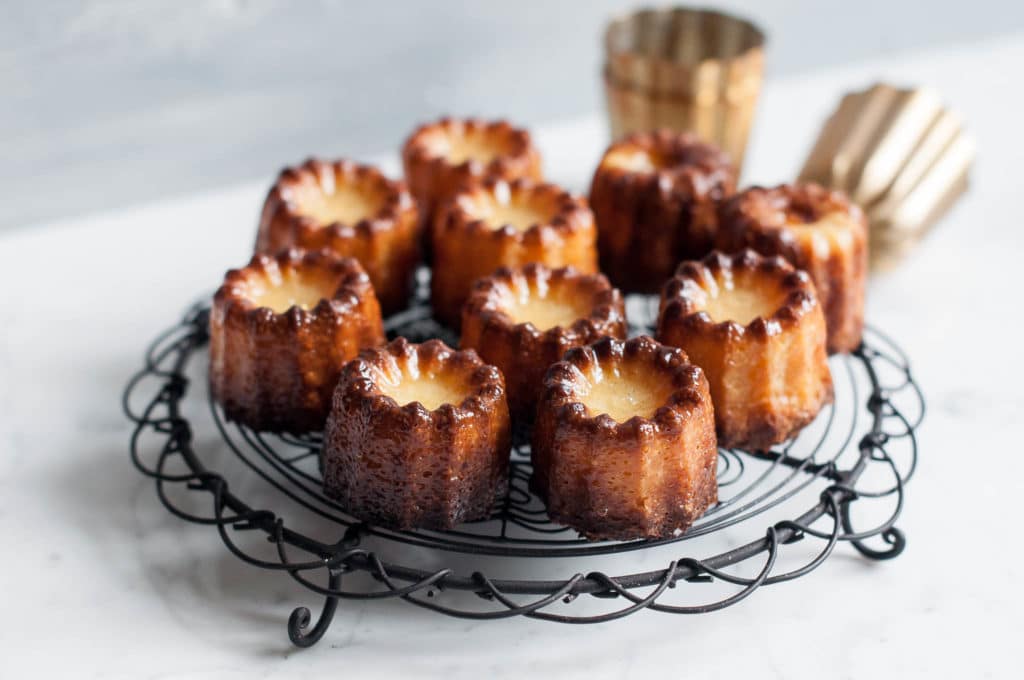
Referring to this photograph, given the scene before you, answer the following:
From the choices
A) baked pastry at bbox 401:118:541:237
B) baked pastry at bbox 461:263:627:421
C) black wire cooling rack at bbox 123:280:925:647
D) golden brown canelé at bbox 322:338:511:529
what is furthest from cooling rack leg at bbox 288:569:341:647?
baked pastry at bbox 401:118:541:237

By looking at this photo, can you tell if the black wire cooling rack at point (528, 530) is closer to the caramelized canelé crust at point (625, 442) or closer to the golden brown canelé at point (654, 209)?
the caramelized canelé crust at point (625, 442)

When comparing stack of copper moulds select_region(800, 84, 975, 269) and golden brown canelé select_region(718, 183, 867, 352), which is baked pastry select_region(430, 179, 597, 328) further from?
stack of copper moulds select_region(800, 84, 975, 269)

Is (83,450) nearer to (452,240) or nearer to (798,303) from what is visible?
(452,240)

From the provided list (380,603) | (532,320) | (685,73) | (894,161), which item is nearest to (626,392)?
(532,320)

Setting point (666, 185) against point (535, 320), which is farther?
point (666, 185)

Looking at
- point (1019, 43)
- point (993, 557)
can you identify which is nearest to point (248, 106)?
point (993, 557)

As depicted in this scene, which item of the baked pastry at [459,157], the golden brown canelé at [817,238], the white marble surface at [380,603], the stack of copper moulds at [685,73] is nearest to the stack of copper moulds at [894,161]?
the white marble surface at [380,603]
